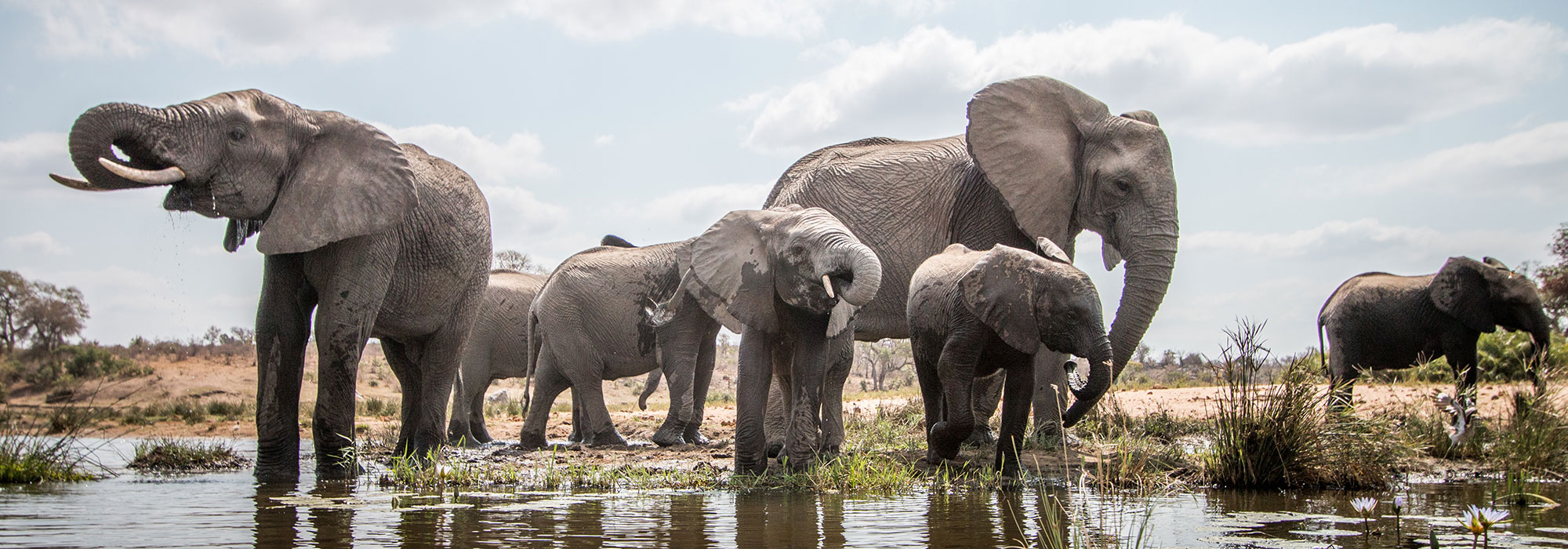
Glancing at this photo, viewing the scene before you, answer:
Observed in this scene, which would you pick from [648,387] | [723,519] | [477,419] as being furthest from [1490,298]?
[477,419]

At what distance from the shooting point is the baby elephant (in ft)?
24.7

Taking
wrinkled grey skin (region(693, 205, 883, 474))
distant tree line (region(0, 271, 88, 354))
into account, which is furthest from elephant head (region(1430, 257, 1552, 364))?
Result: distant tree line (region(0, 271, 88, 354))

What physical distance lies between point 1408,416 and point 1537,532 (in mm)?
5196

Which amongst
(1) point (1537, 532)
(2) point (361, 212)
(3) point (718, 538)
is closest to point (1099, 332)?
(1) point (1537, 532)

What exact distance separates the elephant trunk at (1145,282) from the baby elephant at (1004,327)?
2.72 feet

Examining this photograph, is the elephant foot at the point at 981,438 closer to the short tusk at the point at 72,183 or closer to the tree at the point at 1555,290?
the short tusk at the point at 72,183

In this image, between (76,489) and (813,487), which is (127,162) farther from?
(813,487)

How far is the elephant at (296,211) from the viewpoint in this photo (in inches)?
320

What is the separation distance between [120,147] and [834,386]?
A: 4859mm

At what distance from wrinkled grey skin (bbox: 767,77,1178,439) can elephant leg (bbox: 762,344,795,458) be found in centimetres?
40

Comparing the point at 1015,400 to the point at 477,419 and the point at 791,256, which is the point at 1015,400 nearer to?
the point at 791,256

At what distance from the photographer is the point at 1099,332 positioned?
7.42 m

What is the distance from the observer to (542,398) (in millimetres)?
13641

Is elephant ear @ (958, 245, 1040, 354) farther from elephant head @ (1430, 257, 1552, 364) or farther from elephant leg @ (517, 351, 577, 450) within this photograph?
elephant head @ (1430, 257, 1552, 364)
